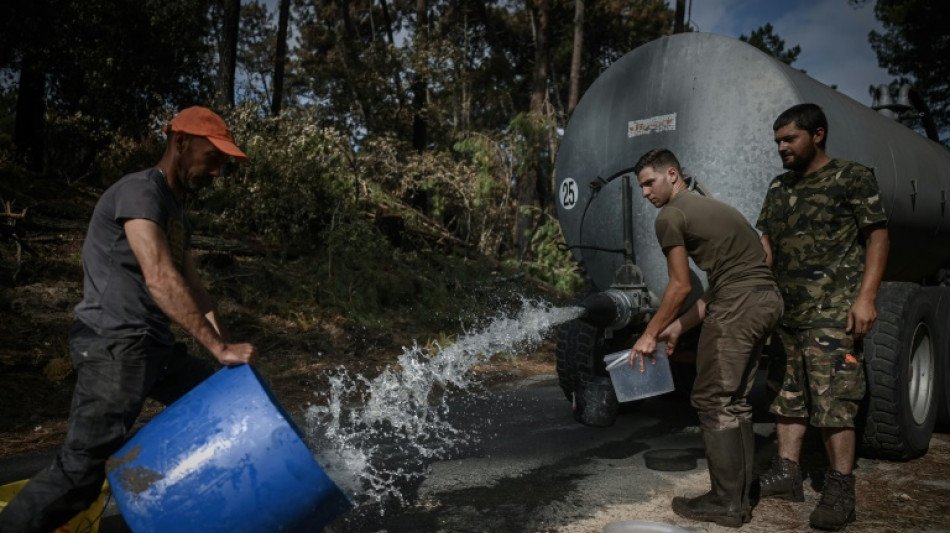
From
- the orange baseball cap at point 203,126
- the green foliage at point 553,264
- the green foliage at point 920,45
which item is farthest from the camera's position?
the green foliage at point 920,45

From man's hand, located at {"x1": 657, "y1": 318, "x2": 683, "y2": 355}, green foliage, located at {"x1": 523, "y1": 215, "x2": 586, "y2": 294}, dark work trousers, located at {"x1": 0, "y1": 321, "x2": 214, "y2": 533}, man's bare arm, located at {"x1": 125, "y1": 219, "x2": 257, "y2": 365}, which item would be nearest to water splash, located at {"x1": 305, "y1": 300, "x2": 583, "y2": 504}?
man's hand, located at {"x1": 657, "y1": 318, "x2": 683, "y2": 355}

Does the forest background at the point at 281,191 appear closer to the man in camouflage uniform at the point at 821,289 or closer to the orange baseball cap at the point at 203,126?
the orange baseball cap at the point at 203,126

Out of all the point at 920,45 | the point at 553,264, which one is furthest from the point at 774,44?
the point at 553,264

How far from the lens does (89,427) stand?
238 centimetres

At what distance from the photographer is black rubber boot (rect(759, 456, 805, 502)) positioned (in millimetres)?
3609

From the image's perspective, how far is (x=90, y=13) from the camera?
1053 centimetres

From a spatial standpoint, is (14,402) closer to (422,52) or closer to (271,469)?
(271,469)

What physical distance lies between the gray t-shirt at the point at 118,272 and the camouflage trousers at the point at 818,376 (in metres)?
3.08

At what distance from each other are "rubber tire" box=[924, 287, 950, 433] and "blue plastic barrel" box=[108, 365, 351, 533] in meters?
4.31

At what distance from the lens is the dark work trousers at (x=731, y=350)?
3.29 m

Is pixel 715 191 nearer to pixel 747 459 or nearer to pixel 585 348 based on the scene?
pixel 585 348

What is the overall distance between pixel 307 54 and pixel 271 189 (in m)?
20.4

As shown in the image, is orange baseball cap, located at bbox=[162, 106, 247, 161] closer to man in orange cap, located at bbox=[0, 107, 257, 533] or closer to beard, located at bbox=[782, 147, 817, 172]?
man in orange cap, located at bbox=[0, 107, 257, 533]

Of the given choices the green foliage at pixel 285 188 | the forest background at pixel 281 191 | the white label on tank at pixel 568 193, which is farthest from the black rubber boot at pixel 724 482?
the green foliage at pixel 285 188
